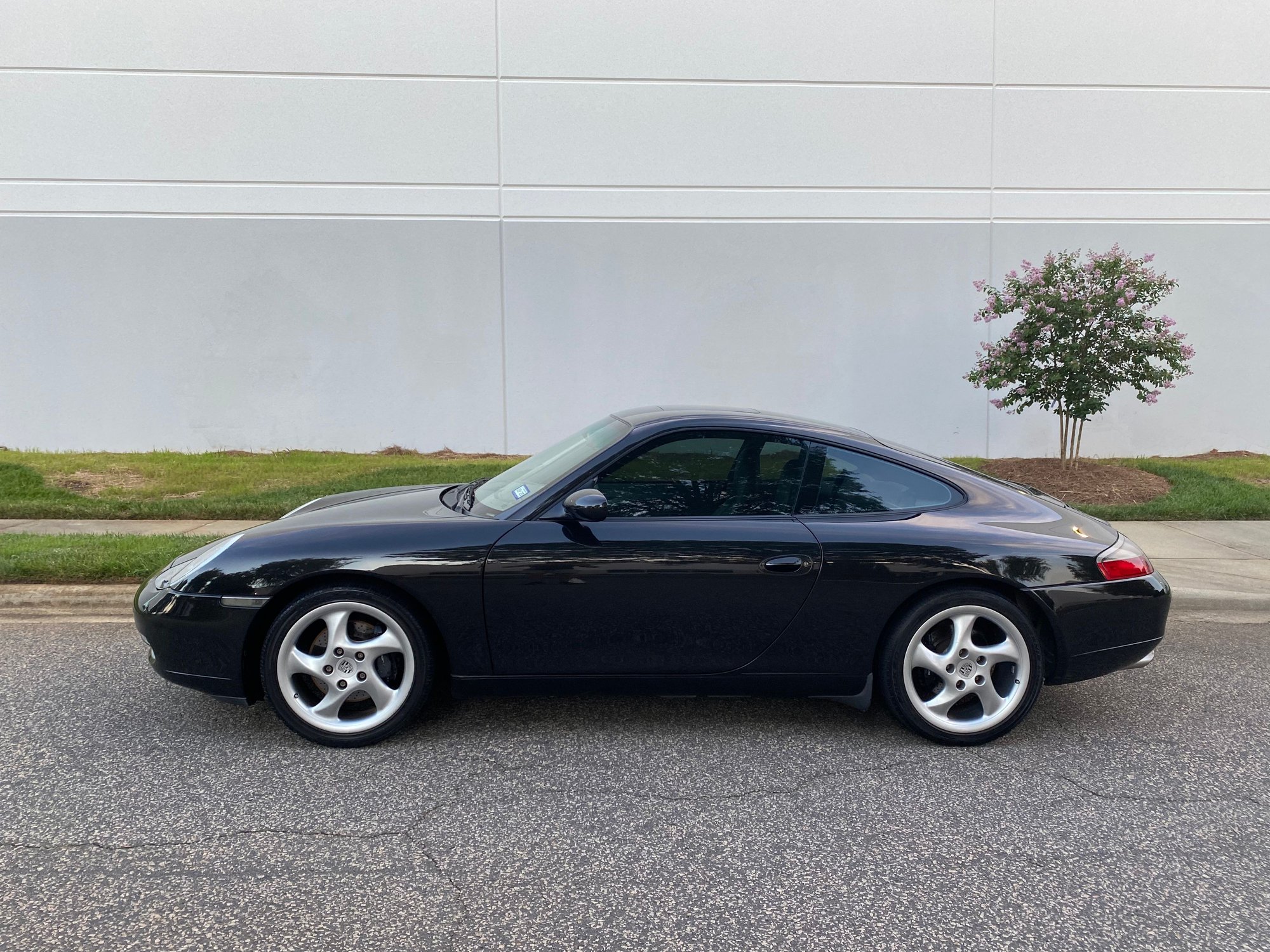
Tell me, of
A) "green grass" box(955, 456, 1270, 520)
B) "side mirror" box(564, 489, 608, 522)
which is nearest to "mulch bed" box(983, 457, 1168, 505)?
"green grass" box(955, 456, 1270, 520)

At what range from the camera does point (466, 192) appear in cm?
1139

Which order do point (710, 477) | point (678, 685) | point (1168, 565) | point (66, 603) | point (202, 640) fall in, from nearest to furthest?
point (202, 640) < point (678, 685) < point (710, 477) < point (66, 603) < point (1168, 565)

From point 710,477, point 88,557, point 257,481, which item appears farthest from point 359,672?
point 257,481

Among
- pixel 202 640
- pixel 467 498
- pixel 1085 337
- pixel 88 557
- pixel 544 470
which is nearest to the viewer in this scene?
pixel 202 640

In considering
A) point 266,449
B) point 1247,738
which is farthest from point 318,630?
point 266,449

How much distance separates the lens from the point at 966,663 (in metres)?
3.69

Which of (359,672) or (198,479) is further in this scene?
(198,479)

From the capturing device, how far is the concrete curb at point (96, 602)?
18.4ft

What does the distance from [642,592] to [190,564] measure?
190 centimetres

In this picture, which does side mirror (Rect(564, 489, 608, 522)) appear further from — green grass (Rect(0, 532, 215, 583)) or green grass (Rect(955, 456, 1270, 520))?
green grass (Rect(955, 456, 1270, 520))

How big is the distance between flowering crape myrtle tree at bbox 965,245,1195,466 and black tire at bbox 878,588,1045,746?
6.50 meters

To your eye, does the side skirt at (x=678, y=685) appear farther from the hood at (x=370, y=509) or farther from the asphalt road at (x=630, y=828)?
the hood at (x=370, y=509)

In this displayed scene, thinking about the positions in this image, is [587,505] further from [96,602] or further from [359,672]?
[96,602]

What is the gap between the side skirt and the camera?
143 inches
